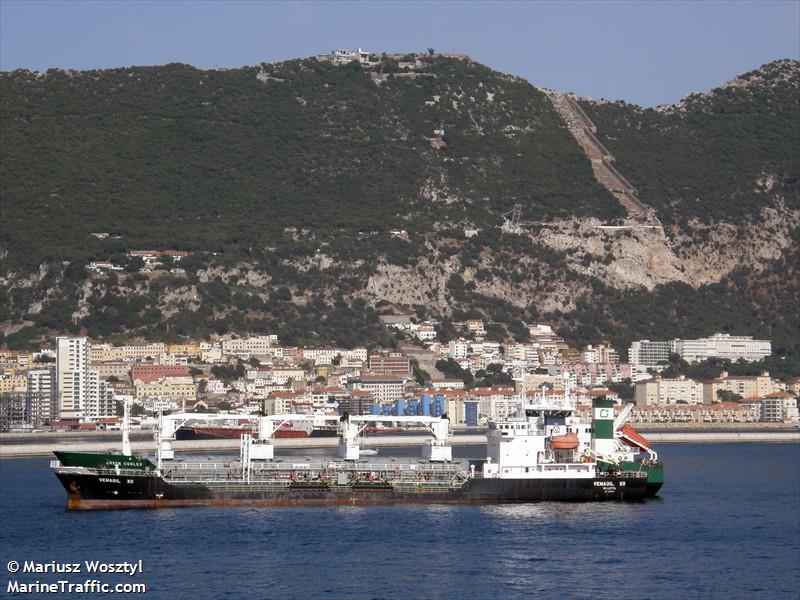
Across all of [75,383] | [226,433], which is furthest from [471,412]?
[75,383]

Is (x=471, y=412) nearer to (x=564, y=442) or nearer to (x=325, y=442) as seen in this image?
(x=325, y=442)

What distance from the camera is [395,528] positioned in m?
82.2

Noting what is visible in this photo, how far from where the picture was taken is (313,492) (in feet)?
307

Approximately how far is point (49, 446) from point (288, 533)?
2979 inches

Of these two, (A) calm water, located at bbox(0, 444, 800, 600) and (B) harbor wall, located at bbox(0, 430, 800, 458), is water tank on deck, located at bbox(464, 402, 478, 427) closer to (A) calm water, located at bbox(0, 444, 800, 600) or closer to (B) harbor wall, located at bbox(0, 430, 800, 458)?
(B) harbor wall, located at bbox(0, 430, 800, 458)

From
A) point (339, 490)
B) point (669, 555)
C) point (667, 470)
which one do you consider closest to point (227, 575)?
point (669, 555)

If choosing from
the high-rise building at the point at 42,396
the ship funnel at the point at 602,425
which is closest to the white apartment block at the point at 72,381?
the high-rise building at the point at 42,396

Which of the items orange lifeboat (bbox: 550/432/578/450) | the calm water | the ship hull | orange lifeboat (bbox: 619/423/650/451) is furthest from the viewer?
orange lifeboat (bbox: 619/423/650/451)

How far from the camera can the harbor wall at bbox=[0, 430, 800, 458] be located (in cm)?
14750

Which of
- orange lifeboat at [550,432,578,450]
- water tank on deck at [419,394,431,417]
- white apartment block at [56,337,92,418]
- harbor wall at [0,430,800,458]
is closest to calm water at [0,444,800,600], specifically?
orange lifeboat at [550,432,578,450]

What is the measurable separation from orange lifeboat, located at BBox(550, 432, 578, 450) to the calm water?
3.58 m

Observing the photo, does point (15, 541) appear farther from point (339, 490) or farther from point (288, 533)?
point (339, 490)

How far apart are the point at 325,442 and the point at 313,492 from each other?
6758cm

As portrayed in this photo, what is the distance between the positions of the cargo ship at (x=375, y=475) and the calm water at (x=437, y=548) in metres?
1.87
